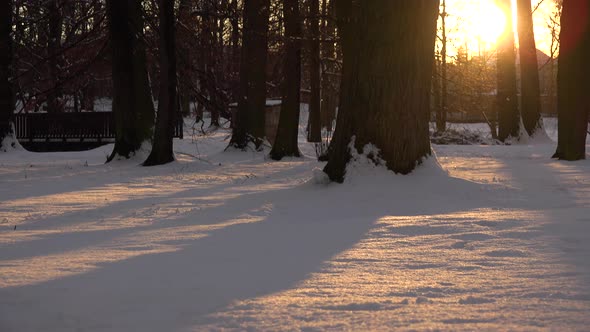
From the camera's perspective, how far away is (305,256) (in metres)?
5.43

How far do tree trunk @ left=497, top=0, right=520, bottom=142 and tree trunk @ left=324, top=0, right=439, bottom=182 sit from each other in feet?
48.4

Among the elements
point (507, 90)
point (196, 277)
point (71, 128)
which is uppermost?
point (507, 90)

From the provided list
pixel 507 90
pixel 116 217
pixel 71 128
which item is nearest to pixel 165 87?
pixel 116 217

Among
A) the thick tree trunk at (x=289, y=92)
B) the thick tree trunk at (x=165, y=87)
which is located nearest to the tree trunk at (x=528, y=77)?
the thick tree trunk at (x=289, y=92)

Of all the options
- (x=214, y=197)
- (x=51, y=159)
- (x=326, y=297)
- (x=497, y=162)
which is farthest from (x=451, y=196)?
(x=51, y=159)

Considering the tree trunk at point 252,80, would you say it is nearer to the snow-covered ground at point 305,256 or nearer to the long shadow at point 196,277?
the snow-covered ground at point 305,256

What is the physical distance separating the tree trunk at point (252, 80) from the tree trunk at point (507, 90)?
8974 mm

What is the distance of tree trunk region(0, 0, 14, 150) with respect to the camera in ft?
64.7

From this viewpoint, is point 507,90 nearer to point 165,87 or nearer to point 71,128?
point 165,87

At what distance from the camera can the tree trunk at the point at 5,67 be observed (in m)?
19.7

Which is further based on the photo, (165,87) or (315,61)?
(315,61)

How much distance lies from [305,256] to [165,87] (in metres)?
9.90

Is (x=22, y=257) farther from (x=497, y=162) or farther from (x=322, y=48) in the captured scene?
(x=322, y=48)

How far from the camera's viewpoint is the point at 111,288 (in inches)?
172
